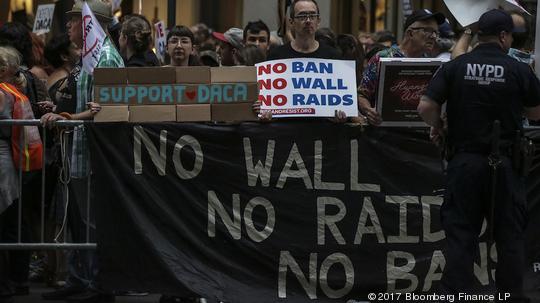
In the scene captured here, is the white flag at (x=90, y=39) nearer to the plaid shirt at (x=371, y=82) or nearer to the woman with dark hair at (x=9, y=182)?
the woman with dark hair at (x=9, y=182)

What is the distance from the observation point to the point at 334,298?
9688 millimetres

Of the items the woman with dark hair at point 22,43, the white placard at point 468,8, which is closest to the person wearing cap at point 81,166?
the woman with dark hair at point 22,43

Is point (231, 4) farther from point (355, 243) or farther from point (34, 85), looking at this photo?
point (355, 243)

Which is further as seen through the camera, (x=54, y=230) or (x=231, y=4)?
(x=231, y=4)

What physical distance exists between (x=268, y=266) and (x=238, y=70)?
58.9 inches

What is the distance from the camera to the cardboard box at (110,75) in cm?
948

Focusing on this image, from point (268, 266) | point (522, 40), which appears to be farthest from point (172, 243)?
point (522, 40)

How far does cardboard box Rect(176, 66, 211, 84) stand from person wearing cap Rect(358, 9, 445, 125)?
4.03 ft

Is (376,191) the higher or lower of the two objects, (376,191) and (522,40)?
the lower

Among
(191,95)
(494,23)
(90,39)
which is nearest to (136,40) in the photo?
(90,39)

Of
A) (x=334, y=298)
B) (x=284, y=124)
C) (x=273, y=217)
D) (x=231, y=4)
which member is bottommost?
(x=334, y=298)

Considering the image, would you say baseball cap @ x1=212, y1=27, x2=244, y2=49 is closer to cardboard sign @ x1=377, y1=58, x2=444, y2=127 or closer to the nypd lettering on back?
cardboard sign @ x1=377, y1=58, x2=444, y2=127

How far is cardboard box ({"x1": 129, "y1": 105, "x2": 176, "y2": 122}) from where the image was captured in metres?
9.58

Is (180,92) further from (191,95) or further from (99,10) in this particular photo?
(99,10)
